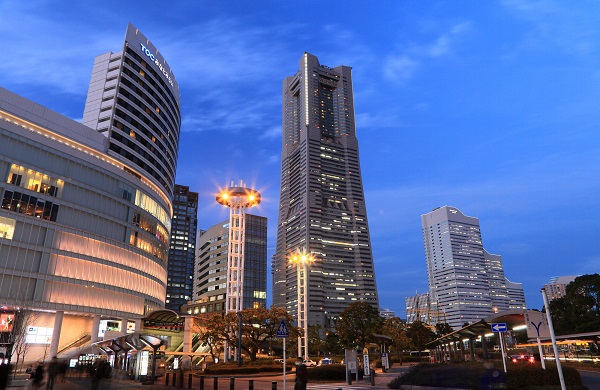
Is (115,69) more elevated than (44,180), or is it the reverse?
(115,69)

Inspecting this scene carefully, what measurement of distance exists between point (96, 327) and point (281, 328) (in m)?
57.7

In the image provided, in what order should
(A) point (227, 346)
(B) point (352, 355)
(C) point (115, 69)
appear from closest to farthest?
1. (B) point (352, 355)
2. (A) point (227, 346)
3. (C) point (115, 69)

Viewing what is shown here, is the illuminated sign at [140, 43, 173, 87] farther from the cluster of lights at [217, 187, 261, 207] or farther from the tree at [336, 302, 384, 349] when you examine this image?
the tree at [336, 302, 384, 349]

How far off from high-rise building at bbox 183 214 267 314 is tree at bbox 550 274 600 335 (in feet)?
360

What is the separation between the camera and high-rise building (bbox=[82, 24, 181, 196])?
263ft

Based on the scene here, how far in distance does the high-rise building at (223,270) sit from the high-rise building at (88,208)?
80442 mm

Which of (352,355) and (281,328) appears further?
(352,355)

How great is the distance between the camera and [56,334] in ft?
199

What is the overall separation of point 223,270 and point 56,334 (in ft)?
350

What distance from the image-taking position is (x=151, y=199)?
277 ft

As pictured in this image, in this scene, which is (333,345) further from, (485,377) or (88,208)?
(485,377)

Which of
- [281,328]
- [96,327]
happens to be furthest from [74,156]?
[281,328]

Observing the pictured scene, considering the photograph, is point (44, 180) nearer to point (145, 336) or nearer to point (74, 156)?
point (74, 156)

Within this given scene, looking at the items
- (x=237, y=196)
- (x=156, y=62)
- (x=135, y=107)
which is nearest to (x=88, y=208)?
(x=237, y=196)
